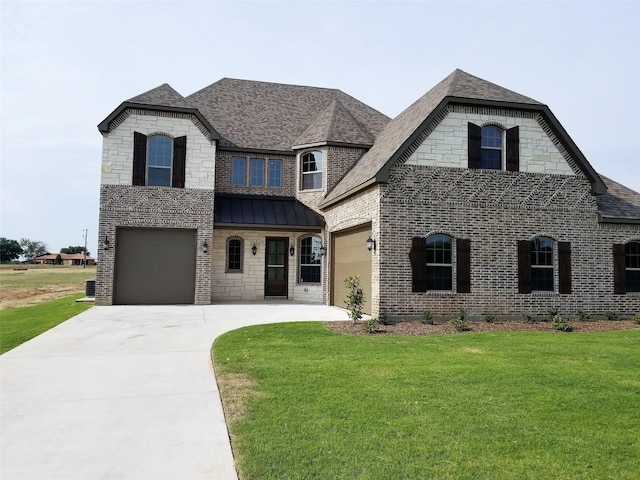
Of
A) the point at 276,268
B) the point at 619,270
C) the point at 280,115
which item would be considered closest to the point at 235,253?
the point at 276,268

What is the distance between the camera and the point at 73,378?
6.40 m

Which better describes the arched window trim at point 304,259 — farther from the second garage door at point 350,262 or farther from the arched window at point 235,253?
the arched window at point 235,253

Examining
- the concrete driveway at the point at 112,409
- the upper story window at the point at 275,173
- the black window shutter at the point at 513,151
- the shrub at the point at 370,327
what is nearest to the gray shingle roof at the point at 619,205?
the black window shutter at the point at 513,151

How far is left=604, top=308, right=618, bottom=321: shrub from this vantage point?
13484 millimetres

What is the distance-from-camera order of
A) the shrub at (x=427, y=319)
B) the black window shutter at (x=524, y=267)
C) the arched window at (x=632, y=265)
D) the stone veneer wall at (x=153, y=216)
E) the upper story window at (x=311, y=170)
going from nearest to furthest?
the shrub at (x=427, y=319)
the black window shutter at (x=524, y=267)
the arched window at (x=632, y=265)
the stone veneer wall at (x=153, y=216)
the upper story window at (x=311, y=170)

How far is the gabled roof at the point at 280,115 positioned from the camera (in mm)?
19172

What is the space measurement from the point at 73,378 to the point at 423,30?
34.9 feet

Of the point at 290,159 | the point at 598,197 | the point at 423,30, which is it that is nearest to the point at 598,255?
the point at 598,197

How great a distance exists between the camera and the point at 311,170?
1903 centimetres

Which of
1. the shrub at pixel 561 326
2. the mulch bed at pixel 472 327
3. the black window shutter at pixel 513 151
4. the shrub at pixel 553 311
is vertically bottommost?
the mulch bed at pixel 472 327

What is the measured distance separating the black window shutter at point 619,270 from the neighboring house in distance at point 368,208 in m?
0.03

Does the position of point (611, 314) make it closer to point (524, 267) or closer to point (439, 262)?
point (524, 267)

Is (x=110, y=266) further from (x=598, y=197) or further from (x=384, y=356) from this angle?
(x=598, y=197)

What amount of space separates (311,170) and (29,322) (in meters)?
11.6
